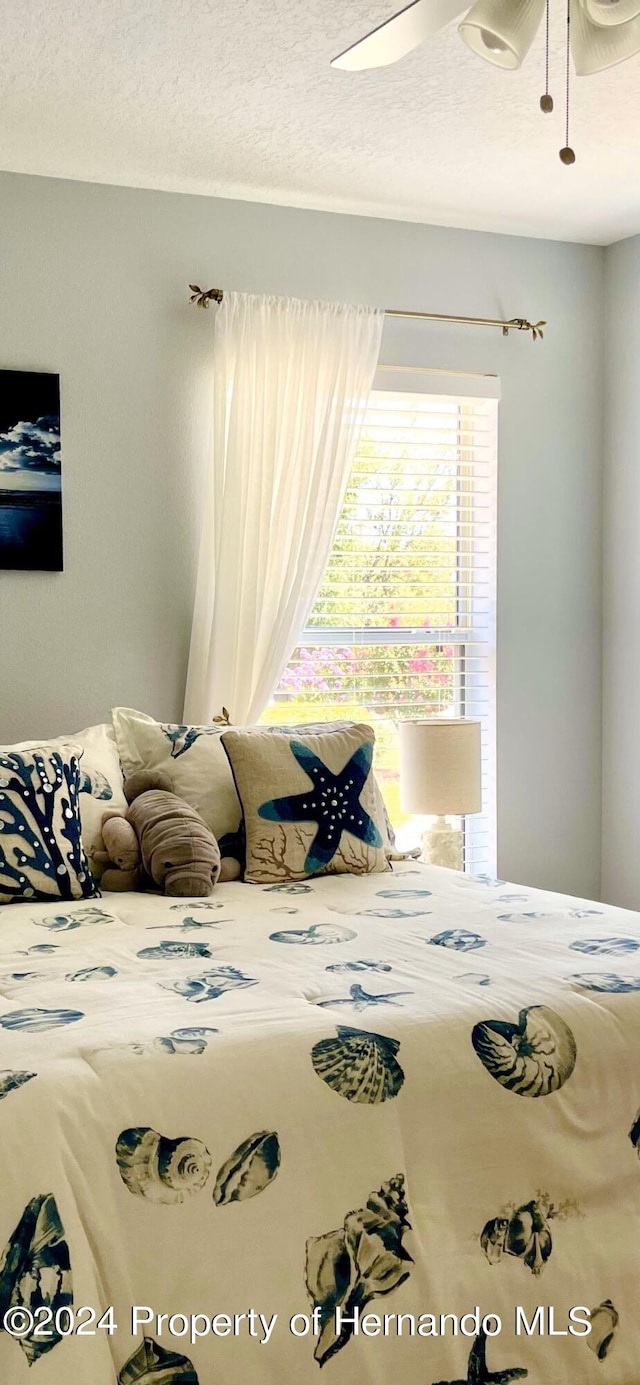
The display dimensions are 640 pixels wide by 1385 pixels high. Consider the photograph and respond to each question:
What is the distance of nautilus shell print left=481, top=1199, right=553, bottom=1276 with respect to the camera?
1.76m

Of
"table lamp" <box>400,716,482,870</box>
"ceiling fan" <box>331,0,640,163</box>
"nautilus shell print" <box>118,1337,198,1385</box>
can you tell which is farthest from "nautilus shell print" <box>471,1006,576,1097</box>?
"table lamp" <box>400,716,482,870</box>

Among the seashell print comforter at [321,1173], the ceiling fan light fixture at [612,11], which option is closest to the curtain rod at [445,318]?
the ceiling fan light fixture at [612,11]

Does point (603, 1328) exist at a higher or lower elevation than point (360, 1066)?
lower

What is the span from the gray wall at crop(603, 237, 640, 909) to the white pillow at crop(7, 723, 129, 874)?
6.68 feet

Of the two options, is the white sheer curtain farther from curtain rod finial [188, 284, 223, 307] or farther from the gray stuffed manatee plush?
the gray stuffed manatee plush

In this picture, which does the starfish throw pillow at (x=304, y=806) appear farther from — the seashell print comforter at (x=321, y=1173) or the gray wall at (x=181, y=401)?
the seashell print comforter at (x=321, y=1173)

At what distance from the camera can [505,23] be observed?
2168mm

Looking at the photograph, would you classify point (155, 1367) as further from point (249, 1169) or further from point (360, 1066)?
point (360, 1066)

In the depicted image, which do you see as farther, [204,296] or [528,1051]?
[204,296]

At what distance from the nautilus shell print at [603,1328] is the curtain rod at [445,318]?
3.03 m

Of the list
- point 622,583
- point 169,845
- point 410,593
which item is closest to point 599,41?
point 169,845

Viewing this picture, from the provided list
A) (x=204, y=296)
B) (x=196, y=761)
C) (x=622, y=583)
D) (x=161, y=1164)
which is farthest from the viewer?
(x=622, y=583)

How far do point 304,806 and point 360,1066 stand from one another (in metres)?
1.45

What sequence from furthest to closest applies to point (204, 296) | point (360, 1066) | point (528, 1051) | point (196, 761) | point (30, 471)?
point (204, 296)
point (30, 471)
point (196, 761)
point (528, 1051)
point (360, 1066)
